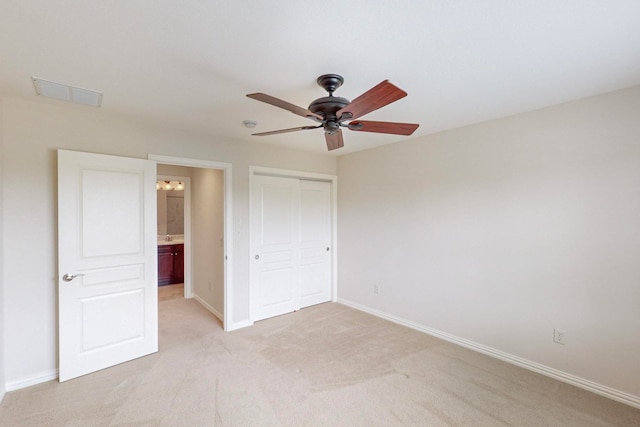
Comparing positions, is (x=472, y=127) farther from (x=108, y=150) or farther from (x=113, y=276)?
(x=113, y=276)

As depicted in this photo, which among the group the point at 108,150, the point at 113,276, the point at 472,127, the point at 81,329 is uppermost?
the point at 472,127

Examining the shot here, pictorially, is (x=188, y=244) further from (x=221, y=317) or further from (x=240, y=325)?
(x=240, y=325)

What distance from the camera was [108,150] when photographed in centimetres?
277

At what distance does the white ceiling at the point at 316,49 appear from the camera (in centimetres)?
136

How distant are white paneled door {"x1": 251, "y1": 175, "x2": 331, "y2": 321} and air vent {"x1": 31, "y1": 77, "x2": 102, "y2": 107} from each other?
6.21ft

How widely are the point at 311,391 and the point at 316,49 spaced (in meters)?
2.53

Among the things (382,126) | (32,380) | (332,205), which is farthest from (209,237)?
(382,126)

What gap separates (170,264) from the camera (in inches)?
228

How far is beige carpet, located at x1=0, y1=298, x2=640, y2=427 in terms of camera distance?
2043 millimetres

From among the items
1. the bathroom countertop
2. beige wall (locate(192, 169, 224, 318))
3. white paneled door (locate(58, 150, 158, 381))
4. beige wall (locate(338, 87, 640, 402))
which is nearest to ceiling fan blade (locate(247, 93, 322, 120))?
white paneled door (locate(58, 150, 158, 381))

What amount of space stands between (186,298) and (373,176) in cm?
380

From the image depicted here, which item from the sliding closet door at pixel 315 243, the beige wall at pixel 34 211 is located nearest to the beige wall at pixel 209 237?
the sliding closet door at pixel 315 243

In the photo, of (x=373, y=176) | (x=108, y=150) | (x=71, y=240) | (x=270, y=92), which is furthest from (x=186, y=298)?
(x=270, y=92)

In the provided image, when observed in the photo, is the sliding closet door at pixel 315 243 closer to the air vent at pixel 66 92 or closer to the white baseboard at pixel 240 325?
the white baseboard at pixel 240 325
